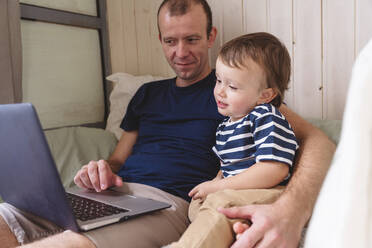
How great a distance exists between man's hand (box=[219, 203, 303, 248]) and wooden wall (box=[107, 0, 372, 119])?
708 mm

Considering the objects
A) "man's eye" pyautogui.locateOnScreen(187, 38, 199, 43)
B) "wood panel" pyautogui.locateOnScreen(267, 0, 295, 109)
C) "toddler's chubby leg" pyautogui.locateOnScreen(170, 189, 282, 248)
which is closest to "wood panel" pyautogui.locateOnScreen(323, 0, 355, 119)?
"wood panel" pyautogui.locateOnScreen(267, 0, 295, 109)

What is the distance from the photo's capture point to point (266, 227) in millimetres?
795

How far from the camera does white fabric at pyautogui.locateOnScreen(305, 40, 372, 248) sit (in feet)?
1.22

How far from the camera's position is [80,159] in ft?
5.02

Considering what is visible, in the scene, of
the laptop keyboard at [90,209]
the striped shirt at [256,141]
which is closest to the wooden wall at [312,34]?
the striped shirt at [256,141]

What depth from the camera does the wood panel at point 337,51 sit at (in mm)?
1338

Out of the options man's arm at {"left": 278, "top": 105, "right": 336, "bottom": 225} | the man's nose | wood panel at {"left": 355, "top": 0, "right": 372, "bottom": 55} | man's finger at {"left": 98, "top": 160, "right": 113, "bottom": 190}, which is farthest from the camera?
the man's nose

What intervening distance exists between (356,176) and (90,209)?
2.54 ft

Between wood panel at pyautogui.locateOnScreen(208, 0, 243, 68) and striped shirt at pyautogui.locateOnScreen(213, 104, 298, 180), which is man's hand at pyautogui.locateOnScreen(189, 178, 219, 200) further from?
wood panel at pyautogui.locateOnScreen(208, 0, 243, 68)

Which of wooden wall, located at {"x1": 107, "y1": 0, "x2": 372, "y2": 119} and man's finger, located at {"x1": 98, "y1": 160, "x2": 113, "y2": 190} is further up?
wooden wall, located at {"x1": 107, "y1": 0, "x2": 372, "y2": 119}

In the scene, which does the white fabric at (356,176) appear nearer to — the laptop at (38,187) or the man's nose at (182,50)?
the laptop at (38,187)

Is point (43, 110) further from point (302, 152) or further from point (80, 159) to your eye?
point (302, 152)

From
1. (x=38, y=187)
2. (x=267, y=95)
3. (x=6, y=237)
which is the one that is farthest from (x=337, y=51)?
(x=6, y=237)

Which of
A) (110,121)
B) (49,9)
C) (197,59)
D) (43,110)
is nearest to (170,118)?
(197,59)
